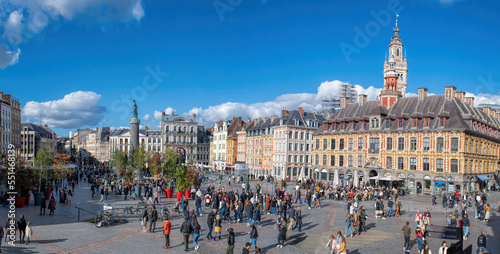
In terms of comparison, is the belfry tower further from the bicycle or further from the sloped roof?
the bicycle

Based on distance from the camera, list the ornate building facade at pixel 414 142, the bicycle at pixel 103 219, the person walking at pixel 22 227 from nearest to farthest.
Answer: the person walking at pixel 22 227, the bicycle at pixel 103 219, the ornate building facade at pixel 414 142

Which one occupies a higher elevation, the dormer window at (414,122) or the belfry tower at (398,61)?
→ the belfry tower at (398,61)

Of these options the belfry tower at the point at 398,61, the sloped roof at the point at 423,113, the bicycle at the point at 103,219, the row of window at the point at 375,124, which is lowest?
the bicycle at the point at 103,219

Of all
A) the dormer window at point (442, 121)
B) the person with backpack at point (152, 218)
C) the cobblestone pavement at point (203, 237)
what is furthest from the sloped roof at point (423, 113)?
the person with backpack at point (152, 218)

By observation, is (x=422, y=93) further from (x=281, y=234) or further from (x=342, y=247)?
(x=342, y=247)

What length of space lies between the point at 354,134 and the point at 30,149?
80.5 m

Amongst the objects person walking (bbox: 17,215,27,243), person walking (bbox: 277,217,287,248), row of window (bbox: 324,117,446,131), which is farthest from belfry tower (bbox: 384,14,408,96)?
person walking (bbox: 17,215,27,243)

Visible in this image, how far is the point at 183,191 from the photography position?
3475cm

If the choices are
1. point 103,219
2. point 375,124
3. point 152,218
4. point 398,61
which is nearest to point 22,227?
point 103,219

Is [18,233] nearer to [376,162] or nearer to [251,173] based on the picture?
[376,162]

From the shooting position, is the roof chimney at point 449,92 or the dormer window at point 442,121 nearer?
the dormer window at point 442,121

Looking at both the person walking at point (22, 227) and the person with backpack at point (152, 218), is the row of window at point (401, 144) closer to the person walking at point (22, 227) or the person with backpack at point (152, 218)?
the person with backpack at point (152, 218)

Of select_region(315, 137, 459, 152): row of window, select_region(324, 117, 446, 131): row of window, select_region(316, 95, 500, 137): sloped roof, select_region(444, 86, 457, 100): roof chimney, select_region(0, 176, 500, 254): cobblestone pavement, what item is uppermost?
select_region(444, 86, 457, 100): roof chimney

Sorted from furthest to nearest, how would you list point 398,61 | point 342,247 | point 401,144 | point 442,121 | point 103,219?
point 398,61 → point 401,144 → point 442,121 → point 103,219 → point 342,247
